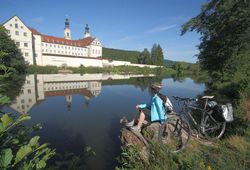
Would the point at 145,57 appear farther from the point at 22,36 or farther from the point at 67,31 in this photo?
the point at 22,36

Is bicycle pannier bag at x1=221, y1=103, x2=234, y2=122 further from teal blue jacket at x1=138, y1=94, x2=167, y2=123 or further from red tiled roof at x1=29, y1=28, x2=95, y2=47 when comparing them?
red tiled roof at x1=29, y1=28, x2=95, y2=47

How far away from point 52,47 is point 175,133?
242ft

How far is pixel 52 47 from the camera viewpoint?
71.0 metres

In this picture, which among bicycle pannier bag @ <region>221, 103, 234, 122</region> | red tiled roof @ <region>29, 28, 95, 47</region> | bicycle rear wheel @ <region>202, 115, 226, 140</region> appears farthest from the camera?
red tiled roof @ <region>29, 28, 95, 47</region>

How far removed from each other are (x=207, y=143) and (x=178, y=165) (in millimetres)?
1551

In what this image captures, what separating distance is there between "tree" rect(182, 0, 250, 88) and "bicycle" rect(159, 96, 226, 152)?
748 cm

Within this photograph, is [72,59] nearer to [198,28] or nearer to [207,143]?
[198,28]

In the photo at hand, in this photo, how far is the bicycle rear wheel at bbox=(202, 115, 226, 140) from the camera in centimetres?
502

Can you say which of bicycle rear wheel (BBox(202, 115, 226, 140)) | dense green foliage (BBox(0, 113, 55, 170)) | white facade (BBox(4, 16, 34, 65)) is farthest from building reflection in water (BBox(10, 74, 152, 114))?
white facade (BBox(4, 16, 34, 65))

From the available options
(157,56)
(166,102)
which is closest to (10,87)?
(166,102)

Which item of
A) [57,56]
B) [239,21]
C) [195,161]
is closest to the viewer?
[195,161]

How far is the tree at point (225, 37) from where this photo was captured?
12.3 m

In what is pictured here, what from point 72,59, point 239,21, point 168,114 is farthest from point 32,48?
point 168,114

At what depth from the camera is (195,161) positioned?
347 cm
